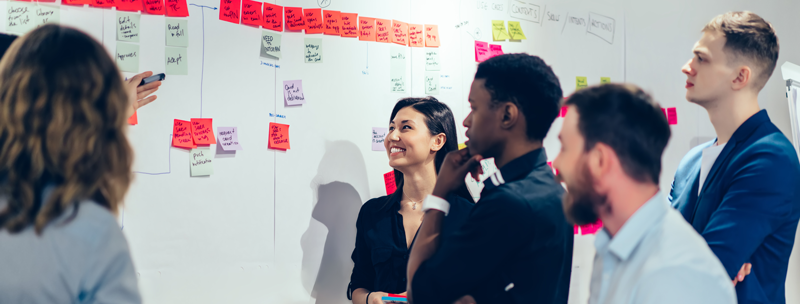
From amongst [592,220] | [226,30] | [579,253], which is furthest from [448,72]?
[592,220]

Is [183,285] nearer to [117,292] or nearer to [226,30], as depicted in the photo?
[226,30]

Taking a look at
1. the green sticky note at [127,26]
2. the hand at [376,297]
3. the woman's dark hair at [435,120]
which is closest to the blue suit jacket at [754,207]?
the woman's dark hair at [435,120]

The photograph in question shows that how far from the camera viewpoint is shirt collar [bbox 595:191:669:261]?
0.87 meters

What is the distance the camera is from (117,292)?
0.85 meters

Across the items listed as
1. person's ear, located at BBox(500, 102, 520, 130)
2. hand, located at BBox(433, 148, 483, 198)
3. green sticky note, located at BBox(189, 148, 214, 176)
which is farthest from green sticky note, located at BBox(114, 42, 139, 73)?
person's ear, located at BBox(500, 102, 520, 130)

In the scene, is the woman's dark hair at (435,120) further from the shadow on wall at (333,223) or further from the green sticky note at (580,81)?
the green sticky note at (580,81)

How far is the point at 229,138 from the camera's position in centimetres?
204

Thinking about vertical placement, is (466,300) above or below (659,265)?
below

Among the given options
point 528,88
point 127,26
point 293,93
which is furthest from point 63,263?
point 293,93

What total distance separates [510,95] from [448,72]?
1.31m

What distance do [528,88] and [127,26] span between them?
4.66 feet

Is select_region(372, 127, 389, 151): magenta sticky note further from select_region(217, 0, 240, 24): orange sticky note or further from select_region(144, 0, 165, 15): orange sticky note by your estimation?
select_region(144, 0, 165, 15): orange sticky note

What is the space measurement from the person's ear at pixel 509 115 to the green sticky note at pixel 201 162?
1.22 m

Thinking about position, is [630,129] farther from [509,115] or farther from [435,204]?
[435,204]
